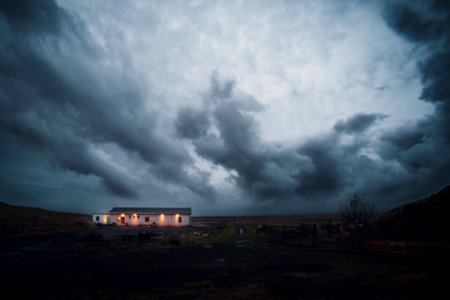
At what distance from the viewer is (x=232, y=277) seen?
1485 centimetres

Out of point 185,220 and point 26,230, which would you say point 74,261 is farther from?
point 185,220

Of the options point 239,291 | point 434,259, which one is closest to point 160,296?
point 239,291

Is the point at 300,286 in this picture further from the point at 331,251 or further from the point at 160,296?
the point at 331,251

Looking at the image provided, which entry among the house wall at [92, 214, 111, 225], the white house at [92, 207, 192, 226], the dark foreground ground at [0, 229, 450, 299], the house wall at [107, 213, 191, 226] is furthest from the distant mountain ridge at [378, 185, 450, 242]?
the house wall at [92, 214, 111, 225]

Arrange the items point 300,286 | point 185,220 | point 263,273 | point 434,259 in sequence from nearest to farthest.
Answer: point 300,286 → point 263,273 → point 434,259 → point 185,220

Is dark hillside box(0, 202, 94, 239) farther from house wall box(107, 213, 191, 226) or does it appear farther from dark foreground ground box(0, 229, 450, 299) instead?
dark foreground ground box(0, 229, 450, 299)

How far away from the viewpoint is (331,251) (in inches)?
992

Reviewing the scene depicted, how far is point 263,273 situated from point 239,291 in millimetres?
4475

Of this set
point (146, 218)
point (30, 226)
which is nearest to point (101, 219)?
point (146, 218)

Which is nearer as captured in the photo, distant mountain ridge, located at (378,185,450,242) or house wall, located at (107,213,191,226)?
distant mountain ridge, located at (378,185,450,242)

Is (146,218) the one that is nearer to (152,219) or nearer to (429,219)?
(152,219)

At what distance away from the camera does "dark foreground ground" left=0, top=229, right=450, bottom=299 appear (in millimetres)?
11664

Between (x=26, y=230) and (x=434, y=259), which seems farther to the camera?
(x=26, y=230)

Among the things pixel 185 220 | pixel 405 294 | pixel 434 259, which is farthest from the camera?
pixel 185 220
